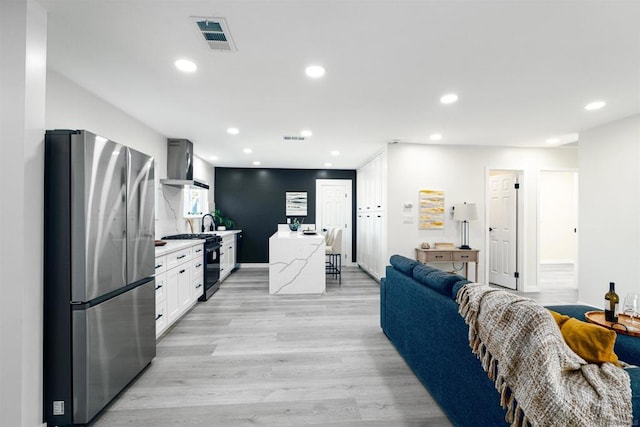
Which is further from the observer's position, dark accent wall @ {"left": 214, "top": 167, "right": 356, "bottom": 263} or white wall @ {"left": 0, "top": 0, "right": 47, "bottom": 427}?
dark accent wall @ {"left": 214, "top": 167, "right": 356, "bottom": 263}

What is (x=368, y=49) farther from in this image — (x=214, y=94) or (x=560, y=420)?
(x=560, y=420)

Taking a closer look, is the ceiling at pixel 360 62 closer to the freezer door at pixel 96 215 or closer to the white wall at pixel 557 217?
the freezer door at pixel 96 215

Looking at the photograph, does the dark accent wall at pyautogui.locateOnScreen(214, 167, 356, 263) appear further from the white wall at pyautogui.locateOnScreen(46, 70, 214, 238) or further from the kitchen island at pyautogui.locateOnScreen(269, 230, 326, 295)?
the kitchen island at pyautogui.locateOnScreen(269, 230, 326, 295)

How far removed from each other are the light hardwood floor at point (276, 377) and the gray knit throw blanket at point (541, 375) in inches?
33.5

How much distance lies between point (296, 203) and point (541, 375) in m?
6.51

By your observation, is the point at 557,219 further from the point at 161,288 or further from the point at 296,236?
the point at 161,288

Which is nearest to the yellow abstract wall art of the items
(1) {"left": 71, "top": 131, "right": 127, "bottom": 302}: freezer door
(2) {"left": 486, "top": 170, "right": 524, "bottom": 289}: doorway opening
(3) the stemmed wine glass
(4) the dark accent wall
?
(2) {"left": 486, "top": 170, "right": 524, "bottom": 289}: doorway opening

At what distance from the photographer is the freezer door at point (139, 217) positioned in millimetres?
2133

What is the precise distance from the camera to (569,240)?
25.4 ft

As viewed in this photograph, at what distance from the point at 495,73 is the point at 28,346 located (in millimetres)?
3735

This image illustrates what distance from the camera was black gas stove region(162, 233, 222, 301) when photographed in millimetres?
4363

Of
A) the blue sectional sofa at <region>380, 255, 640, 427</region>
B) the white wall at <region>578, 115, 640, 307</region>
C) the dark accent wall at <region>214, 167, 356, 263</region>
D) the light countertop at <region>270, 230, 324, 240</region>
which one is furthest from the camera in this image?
the dark accent wall at <region>214, 167, 356, 263</region>

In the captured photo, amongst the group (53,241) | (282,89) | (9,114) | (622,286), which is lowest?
(622,286)

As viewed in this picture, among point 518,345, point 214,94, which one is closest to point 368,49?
point 214,94
